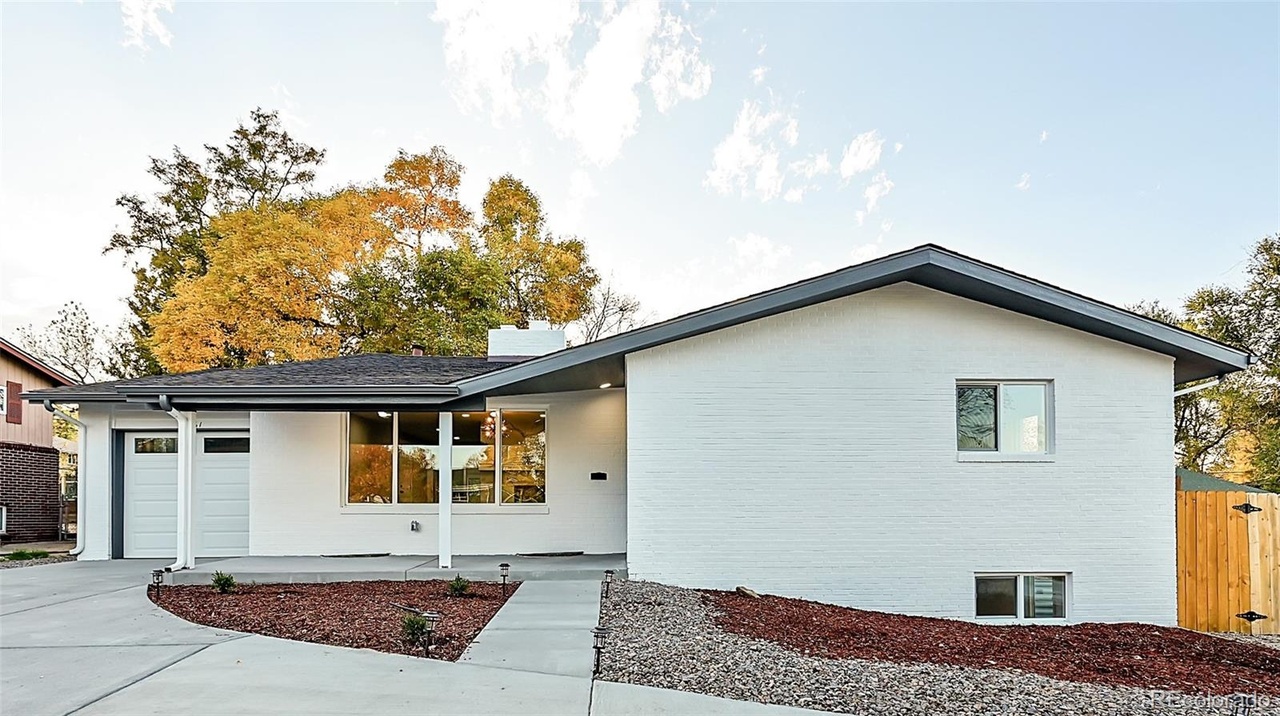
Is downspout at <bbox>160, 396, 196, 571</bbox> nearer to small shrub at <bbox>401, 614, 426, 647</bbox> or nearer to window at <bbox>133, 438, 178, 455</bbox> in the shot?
window at <bbox>133, 438, 178, 455</bbox>

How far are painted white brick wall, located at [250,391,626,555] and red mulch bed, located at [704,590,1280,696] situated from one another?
278 centimetres

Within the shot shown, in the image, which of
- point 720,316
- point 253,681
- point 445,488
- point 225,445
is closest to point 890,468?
point 720,316

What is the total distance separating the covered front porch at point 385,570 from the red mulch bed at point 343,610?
0.17 m

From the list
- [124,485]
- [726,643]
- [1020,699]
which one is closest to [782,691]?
[726,643]

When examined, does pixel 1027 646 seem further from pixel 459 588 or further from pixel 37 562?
pixel 37 562

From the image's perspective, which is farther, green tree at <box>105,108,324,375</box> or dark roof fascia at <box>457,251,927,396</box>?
green tree at <box>105,108,324,375</box>

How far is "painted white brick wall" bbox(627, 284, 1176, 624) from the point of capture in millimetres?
8461

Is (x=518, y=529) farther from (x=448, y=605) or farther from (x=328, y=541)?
(x=448, y=605)

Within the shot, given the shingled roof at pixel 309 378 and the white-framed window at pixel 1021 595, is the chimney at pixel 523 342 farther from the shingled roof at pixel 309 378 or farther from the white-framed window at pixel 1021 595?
the white-framed window at pixel 1021 595

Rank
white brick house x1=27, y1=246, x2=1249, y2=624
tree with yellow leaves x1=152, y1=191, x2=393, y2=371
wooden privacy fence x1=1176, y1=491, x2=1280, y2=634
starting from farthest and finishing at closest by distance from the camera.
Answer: tree with yellow leaves x1=152, y1=191, x2=393, y2=371 → wooden privacy fence x1=1176, y1=491, x2=1280, y2=634 → white brick house x1=27, y1=246, x2=1249, y2=624

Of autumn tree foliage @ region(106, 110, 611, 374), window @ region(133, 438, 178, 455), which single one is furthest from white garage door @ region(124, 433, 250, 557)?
autumn tree foliage @ region(106, 110, 611, 374)

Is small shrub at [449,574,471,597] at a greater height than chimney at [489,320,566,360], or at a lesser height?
lesser

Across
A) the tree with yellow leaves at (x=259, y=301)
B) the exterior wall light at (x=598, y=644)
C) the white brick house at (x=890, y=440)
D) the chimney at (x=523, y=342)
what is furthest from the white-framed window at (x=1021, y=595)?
the tree with yellow leaves at (x=259, y=301)

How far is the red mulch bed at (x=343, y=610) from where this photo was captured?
5918 millimetres
